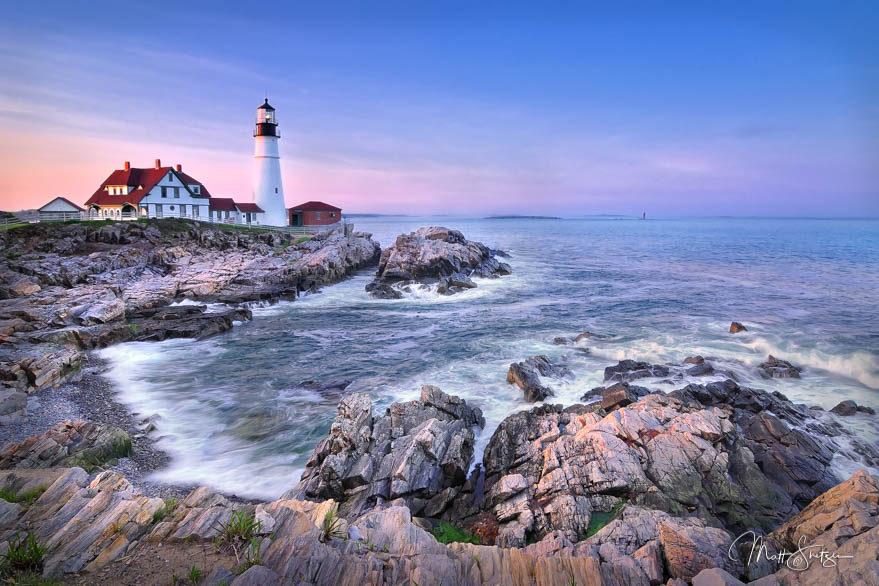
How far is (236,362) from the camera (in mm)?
20141

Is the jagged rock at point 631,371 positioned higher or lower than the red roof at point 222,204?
lower

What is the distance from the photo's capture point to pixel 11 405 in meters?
13.3

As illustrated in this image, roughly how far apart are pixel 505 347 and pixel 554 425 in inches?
416

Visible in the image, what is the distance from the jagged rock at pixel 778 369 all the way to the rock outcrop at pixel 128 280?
25781 mm

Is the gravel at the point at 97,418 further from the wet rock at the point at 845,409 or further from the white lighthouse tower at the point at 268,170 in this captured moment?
the white lighthouse tower at the point at 268,170

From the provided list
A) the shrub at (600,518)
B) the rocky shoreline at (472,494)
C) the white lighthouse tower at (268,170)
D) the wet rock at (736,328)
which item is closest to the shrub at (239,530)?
the rocky shoreline at (472,494)

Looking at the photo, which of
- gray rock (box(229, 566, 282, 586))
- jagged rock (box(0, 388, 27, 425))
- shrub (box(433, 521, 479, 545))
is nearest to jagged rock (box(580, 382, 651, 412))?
shrub (box(433, 521, 479, 545))

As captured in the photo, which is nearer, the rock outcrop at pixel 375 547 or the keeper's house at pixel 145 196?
the rock outcrop at pixel 375 547

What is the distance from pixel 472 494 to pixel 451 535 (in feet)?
5.19

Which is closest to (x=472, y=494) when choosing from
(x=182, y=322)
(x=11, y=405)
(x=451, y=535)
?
(x=451, y=535)

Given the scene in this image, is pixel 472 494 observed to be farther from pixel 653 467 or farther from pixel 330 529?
pixel 330 529

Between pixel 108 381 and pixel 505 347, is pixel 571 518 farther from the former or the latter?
pixel 108 381

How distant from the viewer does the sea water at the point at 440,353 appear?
45.0ft

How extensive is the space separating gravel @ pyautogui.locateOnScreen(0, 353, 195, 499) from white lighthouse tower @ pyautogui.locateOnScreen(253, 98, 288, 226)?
47395 millimetres
